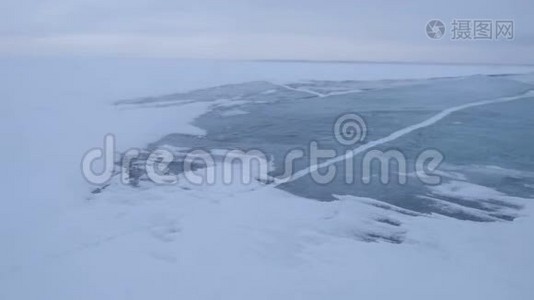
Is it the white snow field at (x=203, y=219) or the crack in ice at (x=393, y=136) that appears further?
the crack in ice at (x=393, y=136)

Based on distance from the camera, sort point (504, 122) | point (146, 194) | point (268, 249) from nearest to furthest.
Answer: point (268, 249) < point (146, 194) < point (504, 122)

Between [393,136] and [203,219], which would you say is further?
[393,136]

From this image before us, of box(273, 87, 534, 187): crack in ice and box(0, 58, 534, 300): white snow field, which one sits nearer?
box(0, 58, 534, 300): white snow field

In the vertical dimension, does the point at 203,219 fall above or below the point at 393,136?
below

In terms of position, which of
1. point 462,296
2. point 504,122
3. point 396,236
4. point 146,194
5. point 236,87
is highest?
point 236,87

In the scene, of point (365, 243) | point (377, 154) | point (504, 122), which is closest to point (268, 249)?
point (365, 243)

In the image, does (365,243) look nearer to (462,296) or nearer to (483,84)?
(462,296)

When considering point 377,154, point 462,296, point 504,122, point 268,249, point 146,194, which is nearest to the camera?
point 462,296

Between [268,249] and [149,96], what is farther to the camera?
[149,96]
